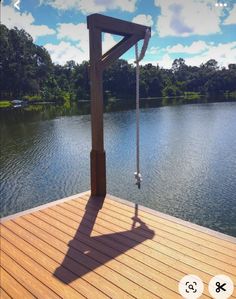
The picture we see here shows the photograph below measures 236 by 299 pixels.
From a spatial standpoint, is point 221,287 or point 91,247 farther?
point 91,247

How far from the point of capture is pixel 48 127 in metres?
19.4

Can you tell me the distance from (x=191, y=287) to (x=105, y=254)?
829 mm

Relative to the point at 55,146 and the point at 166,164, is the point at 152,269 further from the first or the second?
the point at 55,146

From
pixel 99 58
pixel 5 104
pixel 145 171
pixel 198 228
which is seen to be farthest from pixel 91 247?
pixel 5 104

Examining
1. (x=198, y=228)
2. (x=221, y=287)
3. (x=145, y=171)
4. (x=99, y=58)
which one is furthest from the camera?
(x=145, y=171)

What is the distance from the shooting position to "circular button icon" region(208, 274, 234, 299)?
223 centimetres

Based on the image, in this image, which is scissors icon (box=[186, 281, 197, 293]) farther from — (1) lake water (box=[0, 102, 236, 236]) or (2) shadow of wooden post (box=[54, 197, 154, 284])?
(1) lake water (box=[0, 102, 236, 236])

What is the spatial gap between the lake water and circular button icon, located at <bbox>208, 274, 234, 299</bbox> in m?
3.36

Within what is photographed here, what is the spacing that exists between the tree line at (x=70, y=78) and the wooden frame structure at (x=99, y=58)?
1634 inches

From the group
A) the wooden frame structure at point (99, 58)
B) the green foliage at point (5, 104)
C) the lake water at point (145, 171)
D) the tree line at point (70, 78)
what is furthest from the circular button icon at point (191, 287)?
the tree line at point (70, 78)

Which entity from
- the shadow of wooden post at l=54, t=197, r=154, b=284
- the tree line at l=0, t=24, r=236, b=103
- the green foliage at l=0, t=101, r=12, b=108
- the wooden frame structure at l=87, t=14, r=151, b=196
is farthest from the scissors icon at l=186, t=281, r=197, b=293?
the tree line at l=0, t=24, r=236, b=103

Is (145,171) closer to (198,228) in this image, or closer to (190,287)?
(198,228)

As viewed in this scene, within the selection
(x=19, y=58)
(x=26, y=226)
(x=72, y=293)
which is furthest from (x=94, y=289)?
(x=19, y=58)

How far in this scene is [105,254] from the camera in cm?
278
